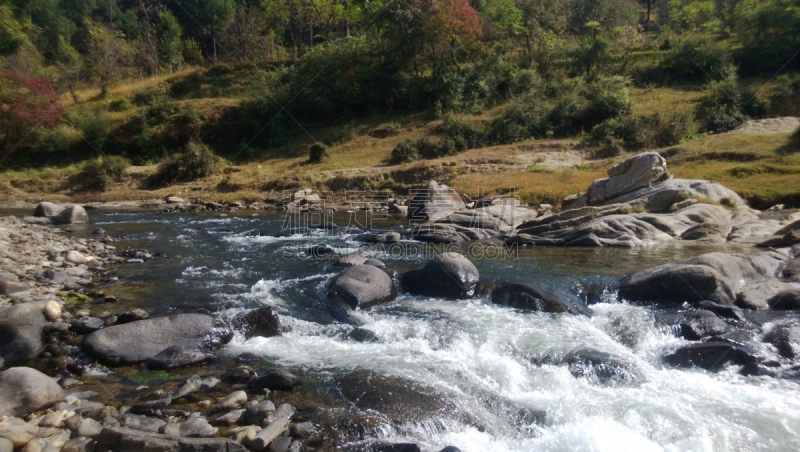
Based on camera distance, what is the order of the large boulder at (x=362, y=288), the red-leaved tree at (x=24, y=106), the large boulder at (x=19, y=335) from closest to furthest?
the large boulder at (x=19, y=335) < the large boulder at (x=362, y=288) < the red-leaved tree at (x=24, y=106)

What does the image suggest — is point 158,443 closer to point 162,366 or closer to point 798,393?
point 162,366

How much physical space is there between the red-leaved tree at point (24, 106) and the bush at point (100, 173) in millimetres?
3772

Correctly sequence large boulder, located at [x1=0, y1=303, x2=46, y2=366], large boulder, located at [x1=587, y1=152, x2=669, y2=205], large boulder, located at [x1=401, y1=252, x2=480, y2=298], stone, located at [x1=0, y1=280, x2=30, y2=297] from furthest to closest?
1. large boulder, located at [x1=587, y1=152, x2=669, y2=205]
2. large boulder, located at [x1=401, y1=252, x2=480, y2=298]
3. stone, located at [x1=0, y1=280, x2=30, y2=297]
4. large boulder, located at [x1=0, y1=303, x2=46, y2=366]

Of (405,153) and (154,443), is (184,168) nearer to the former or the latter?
(405,153)

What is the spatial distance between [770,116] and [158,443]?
111 ft

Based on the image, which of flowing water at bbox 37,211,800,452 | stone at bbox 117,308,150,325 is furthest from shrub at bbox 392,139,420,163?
stone at bbox 117,308,150,325

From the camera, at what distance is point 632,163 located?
62.0 ft

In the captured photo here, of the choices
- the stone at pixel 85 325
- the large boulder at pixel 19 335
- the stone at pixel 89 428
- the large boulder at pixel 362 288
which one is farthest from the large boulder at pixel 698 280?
the large boulder at pixel 19 335

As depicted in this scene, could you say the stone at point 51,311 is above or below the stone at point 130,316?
above

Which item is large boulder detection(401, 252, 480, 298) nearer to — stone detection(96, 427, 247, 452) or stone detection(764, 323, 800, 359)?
stone detection(764, 323, 800, 359)

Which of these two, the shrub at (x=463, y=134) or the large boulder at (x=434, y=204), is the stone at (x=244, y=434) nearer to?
the large boulder at (x=434, y=204)

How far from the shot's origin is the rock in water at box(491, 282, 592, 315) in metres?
9.78

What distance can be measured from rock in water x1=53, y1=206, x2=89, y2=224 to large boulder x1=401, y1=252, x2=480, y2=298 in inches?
601

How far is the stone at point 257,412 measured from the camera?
5.99 meters
